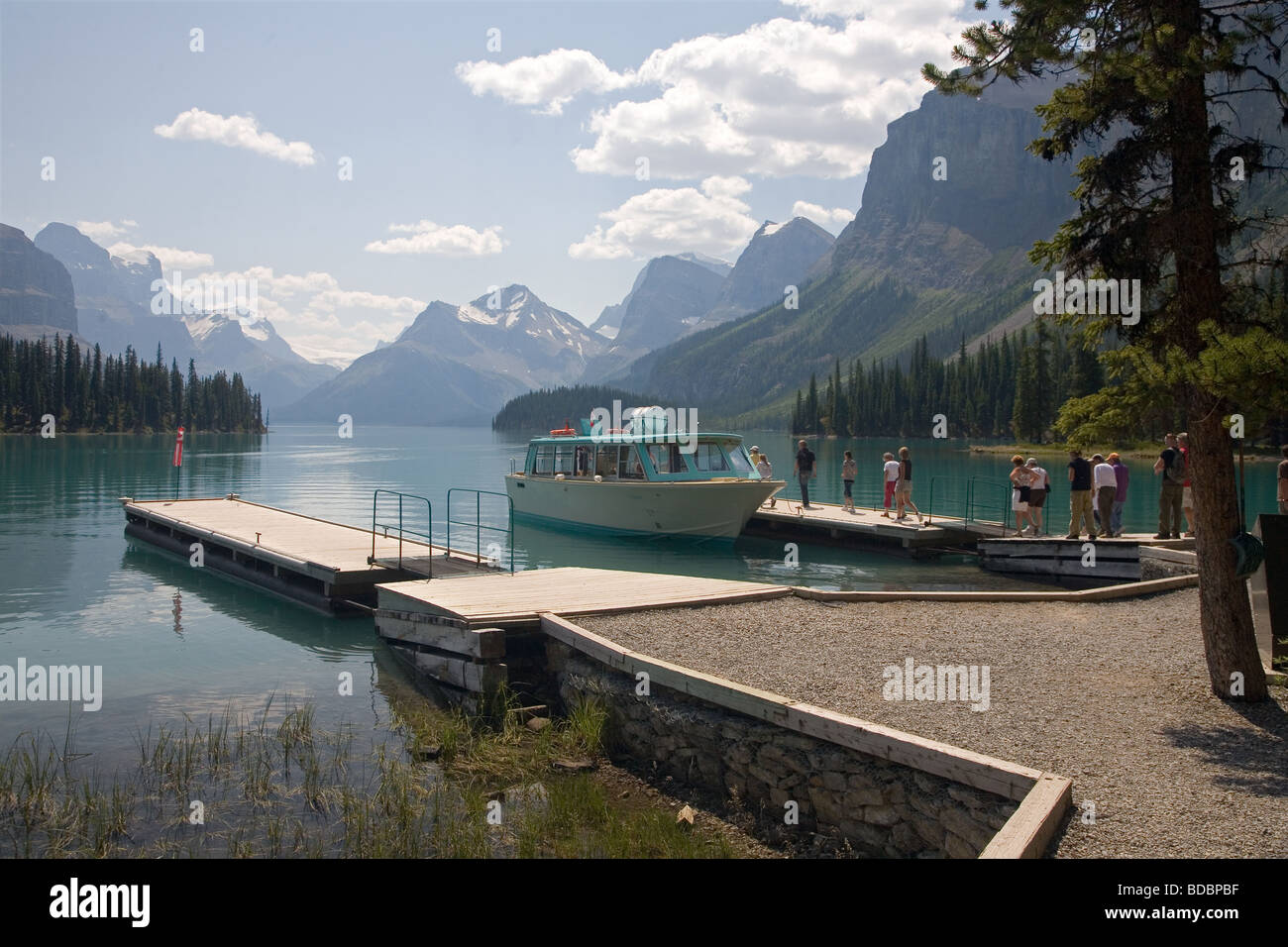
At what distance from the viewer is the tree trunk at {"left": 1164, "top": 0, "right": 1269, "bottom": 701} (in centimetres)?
899

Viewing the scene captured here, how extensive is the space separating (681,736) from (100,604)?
1743 cm

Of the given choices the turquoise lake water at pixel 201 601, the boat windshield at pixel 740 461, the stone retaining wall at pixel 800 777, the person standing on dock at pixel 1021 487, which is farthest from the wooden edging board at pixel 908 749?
the boat windshield at pixel 740 461

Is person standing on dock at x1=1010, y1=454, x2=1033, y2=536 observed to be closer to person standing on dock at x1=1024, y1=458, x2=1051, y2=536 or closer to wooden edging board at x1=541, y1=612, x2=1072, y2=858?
person standing on dock at x1=1024, y1=458, x2=1051, y2=536

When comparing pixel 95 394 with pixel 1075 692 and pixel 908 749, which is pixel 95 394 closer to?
pixel 1075 692

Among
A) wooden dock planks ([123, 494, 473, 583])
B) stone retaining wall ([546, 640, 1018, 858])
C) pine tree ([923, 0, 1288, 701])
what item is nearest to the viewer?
stone retaining wall ([546, 640, 1018, 858])

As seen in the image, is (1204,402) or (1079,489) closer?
(1204,402)

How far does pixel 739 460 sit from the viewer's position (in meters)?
30.1

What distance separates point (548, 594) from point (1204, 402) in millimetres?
9363

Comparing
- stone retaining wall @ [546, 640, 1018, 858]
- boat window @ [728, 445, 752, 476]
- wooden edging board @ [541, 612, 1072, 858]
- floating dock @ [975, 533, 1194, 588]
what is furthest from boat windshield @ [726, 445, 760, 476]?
wooden edging board @ [541, 612, 1072, 858]

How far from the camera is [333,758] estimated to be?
11.0m

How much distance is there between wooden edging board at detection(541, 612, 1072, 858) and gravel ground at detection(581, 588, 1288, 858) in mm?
269

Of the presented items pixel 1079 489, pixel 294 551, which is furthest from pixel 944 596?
pixel 294 551

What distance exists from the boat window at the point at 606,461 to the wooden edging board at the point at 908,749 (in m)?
19.5
